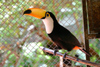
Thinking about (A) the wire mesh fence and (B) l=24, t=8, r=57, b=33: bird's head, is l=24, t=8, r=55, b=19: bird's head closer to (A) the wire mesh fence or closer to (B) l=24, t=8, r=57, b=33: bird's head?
(B) l=24, t=8, r=57, b=33: bird's head

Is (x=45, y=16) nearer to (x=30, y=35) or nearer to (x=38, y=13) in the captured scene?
(x=38, y=13)

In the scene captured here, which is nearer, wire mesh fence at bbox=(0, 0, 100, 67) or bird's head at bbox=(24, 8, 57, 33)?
bird's head at bbox=(24, 8, 57, 33)

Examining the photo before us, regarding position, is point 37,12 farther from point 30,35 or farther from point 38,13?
point 30,35

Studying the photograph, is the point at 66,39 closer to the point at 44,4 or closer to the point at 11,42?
the point at 44,4

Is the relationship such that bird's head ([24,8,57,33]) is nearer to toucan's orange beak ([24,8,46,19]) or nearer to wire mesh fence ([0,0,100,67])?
toucan's orange beak ([24,8,46,19])

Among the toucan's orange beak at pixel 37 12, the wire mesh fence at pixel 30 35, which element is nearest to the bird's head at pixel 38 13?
the toucan's orange beak at pixel 37 12

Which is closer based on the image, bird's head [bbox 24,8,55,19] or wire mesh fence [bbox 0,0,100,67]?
bird's head [bbox 24,8,55,19]

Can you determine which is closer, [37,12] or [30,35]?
[37,12]

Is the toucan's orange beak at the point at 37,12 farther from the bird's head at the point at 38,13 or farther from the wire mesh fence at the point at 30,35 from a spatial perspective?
the wire mesh fence at the point at 30,35

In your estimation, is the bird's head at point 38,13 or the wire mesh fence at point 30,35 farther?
the wire mesh fence at point 30,35

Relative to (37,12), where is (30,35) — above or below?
below

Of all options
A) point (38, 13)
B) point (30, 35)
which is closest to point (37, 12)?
point (38, 13)

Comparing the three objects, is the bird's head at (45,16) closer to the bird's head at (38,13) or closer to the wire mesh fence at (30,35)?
the bird's head at (38,13)

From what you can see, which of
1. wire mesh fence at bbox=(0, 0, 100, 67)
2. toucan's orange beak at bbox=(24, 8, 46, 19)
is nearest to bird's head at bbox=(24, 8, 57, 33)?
toucan's orange beak at bbox=(24, 8, 46, 19)
